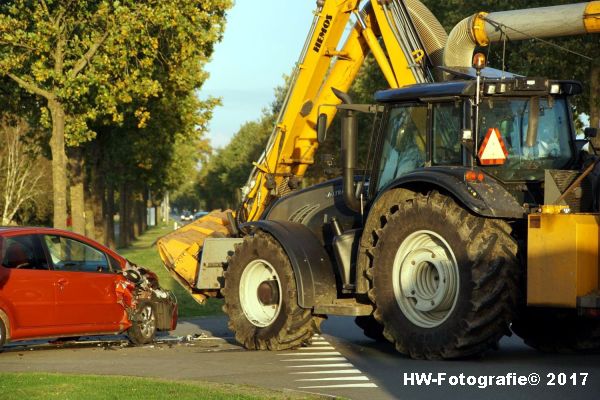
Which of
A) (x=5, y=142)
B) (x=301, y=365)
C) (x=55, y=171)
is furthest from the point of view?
(x=5, y=142)

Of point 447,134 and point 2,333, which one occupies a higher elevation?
point 447,134

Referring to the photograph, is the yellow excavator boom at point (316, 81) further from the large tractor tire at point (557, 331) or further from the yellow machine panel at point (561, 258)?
the yellow machine panel at point (561, 258)

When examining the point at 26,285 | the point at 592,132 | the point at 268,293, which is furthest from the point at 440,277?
the point at 26,285

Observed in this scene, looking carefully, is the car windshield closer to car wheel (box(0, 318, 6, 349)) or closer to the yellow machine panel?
the yellow machine panel

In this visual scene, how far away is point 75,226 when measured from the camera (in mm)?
33406

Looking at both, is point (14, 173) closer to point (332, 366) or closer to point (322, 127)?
point (322, 127)

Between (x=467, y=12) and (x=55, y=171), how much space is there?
12228 millimetres

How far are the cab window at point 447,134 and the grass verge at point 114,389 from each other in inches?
142

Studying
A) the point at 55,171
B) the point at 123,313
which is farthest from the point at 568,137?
the point at 55,171

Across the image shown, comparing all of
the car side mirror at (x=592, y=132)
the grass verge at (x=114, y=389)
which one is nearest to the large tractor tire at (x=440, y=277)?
the car side mirror at (x=592, y=132)

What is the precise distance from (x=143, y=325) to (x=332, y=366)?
407cm

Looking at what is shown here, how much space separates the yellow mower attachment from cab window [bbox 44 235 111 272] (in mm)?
1186

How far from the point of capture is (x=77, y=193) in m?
35.9

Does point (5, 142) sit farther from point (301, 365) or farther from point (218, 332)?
point (301, 365)
